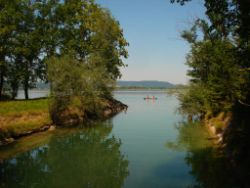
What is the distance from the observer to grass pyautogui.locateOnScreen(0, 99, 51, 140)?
35188 millimetres

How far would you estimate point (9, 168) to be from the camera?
23984 mm

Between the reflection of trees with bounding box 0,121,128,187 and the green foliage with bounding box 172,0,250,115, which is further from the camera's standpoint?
the reflection of trees with bounding box 0,121,128,187

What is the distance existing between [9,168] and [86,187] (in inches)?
314

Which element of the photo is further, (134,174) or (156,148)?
(156,148)

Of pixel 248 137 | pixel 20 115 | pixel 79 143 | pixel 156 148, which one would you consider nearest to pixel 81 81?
pixel 20 115

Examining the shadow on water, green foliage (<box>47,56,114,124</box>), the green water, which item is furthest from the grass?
the shadow on water

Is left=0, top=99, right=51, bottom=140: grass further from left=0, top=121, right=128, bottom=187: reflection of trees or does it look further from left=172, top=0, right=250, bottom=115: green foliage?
left=172, top=0, right=250, bottom=115: green foliage

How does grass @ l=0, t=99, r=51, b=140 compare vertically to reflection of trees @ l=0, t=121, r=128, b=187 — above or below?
above

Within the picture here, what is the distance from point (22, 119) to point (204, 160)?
75.6ft

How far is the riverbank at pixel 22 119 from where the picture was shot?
34.5 m

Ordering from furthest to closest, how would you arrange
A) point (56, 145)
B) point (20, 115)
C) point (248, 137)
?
point (20, 115), point (56, 145), point (248, 137)

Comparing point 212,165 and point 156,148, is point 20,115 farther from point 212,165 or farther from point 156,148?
point 212,165

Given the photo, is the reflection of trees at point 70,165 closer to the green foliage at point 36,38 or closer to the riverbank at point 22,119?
the riverbank at point 22,119

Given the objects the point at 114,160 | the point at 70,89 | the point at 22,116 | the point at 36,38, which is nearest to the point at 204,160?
the point at 114,160
